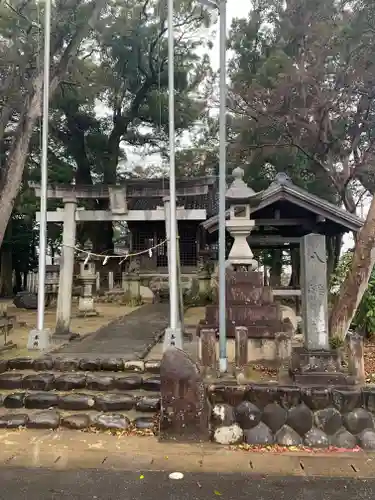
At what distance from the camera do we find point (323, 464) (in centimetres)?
478

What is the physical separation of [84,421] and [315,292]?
11.6ft

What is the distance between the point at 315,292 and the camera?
248 inches

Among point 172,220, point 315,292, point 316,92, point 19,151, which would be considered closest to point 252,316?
point 315,292

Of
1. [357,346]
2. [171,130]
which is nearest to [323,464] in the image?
[357,346]

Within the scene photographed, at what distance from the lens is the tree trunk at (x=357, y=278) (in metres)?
7.13

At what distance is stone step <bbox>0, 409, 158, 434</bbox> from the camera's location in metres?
5.77

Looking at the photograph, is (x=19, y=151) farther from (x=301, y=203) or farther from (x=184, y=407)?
(x=184, y=407)

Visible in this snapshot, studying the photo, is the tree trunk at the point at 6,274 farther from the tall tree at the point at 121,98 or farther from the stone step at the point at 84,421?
the stone step at the point at 84,421

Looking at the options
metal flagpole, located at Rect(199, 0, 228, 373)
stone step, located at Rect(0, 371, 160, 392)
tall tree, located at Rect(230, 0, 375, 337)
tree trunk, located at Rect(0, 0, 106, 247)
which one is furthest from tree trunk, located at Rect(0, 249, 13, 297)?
metal flagpole, located at Rect(199, 0, 228, 373)

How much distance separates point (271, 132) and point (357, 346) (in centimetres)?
1514

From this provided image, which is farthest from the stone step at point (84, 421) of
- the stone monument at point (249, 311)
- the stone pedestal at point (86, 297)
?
the stone pedestal at point (86, 297)

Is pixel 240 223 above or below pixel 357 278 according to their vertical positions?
above

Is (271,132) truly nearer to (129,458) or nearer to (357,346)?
(357,346)

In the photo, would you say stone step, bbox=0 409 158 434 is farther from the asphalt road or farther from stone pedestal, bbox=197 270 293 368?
stone pedestal, bbox=197 270 293 368
